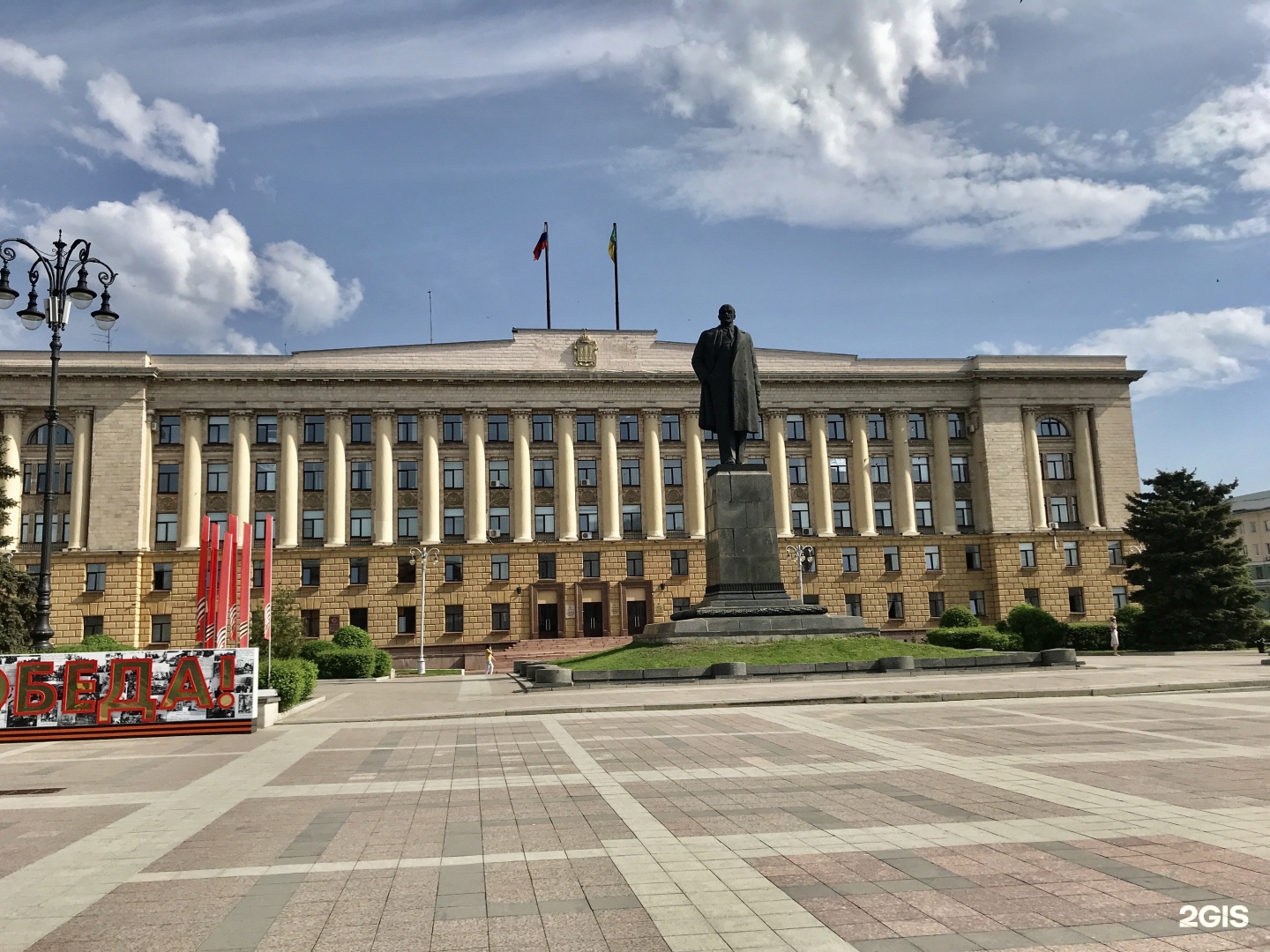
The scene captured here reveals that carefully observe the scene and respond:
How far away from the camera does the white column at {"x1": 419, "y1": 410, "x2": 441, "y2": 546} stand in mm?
62688

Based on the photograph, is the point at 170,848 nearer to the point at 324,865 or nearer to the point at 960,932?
the point at 324,865

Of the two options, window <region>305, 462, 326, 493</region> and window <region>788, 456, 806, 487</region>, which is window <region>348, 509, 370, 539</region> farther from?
window <region>788, 456, 806, 487</region>

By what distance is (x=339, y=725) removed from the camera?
20.7 meters

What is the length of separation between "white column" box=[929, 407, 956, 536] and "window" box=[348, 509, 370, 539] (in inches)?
1521

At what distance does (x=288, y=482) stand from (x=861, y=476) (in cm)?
3816

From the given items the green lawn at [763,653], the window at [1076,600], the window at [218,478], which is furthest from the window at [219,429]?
the window at [1076,600]

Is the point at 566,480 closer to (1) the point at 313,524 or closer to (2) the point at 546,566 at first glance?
(2) the point at 546,566

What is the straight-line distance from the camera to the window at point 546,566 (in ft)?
207

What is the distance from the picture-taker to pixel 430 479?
2489 inches

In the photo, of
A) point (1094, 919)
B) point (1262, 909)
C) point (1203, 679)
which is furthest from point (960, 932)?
point (1203, 679)

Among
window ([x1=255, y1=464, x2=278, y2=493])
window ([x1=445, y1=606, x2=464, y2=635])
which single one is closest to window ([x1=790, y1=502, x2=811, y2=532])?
window ([x1=445, y1=606, x2=464, y2=635])

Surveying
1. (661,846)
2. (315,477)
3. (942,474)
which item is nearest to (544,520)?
(315,477)

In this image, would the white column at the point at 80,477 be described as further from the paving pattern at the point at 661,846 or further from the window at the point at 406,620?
the paving pattern at the point at 661,846

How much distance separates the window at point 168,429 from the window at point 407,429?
45.4 ft
